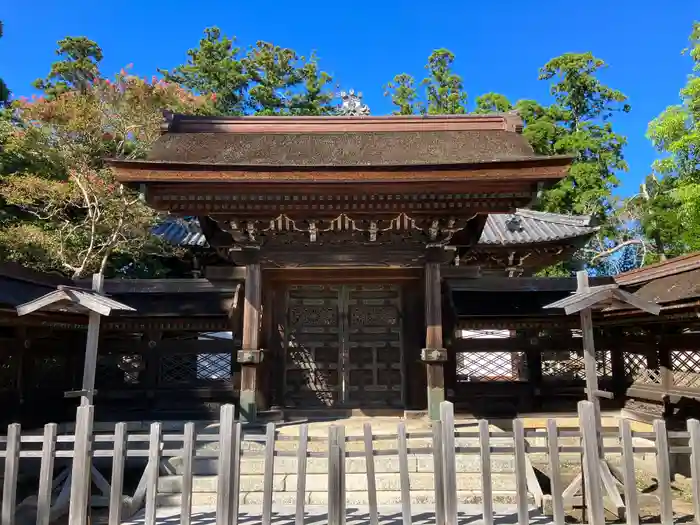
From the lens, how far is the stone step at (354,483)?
5.90m

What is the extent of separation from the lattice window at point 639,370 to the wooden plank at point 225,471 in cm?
704

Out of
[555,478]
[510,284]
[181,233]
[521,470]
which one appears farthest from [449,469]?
[181,233]

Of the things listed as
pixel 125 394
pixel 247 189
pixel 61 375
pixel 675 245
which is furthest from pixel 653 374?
pixel 675 245

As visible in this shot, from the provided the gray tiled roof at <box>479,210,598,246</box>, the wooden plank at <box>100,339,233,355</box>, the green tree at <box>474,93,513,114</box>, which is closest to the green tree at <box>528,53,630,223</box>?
the green tree at <box>474,93,513,114</box>

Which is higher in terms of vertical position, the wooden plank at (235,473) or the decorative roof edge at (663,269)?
the decorative roof edge at (663,269)

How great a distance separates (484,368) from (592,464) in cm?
462

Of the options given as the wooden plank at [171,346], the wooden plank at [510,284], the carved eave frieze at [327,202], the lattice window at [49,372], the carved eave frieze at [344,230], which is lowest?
the lattice window at [49,372]

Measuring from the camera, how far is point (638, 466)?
7.38m

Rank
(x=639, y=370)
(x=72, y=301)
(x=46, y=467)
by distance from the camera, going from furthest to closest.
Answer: (x=639, y=370)
(x=72, y=301)
(x=46, y=467)

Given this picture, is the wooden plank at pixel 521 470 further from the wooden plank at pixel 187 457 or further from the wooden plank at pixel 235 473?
the wooden plank at pixel 187 457

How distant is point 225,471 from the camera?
4.58 m

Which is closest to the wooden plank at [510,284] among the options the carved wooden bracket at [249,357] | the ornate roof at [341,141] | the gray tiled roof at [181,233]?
the ornate roof at [341,141]

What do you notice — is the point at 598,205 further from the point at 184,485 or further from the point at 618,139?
the point at 184,485

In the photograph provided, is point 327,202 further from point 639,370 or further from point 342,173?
point 639,370
